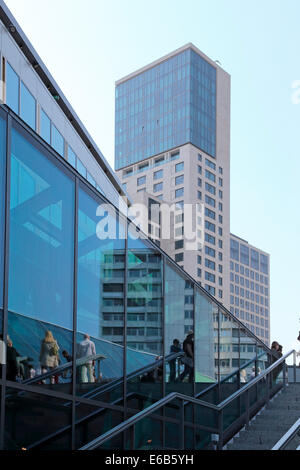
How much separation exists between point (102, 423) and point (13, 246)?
2.76 metres

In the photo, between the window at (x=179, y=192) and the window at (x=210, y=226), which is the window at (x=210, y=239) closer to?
the window at (x=210, y=226)

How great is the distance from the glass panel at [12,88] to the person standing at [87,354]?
1587 centimetres

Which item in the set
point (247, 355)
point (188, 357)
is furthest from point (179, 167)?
point (188, 357)

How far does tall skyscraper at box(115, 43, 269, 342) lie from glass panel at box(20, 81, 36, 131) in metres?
91.4

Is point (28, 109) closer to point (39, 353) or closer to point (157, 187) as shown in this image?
point (39, 353)

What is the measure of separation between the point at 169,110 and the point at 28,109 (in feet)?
359

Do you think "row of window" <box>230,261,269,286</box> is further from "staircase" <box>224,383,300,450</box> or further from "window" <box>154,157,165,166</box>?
"staircase" <box>224,383,300,450</box>

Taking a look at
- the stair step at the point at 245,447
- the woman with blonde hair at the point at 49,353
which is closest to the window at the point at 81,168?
the stair step at the point at 245,447

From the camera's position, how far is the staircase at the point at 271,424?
1090 centimetres

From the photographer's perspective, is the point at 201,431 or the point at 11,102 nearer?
the point at 201,431

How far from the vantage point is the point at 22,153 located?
6863mm

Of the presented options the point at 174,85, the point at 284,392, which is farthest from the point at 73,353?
the point at 174,85

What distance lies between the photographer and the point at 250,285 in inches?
6260
